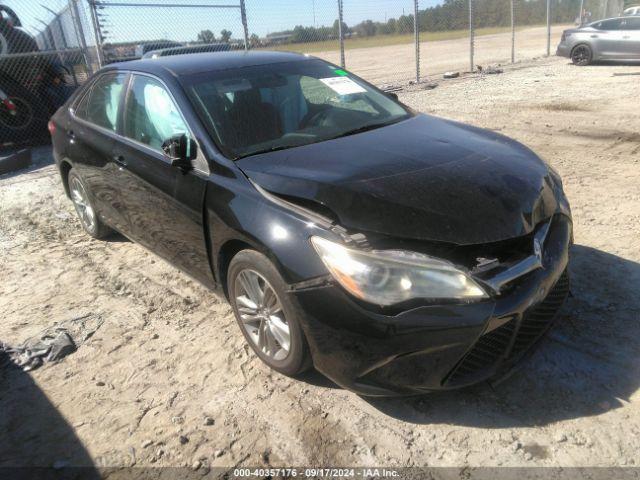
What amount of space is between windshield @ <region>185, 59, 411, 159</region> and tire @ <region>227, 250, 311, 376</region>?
0.68 meters

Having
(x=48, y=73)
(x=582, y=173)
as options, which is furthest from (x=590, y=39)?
(x=48, y=73)

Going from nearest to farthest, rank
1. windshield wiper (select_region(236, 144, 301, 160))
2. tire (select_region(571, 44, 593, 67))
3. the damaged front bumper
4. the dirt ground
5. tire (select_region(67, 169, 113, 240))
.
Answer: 1. the damaged front bumper
2. the dirt ground
3. windshield wiper (select_region(236, 144, 301, 160))
4. tire (select_region(67, 169, 113, 240))
5. tire (select_region(571, 44, 593, 67))

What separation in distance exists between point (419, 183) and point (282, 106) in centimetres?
127

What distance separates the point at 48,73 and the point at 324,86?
26.1ft

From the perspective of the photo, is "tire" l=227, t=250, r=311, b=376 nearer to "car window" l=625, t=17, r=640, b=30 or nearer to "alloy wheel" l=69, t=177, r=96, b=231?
"alloy wheel" l=69, t=177, r=96, b=231

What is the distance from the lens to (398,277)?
218 centimetres

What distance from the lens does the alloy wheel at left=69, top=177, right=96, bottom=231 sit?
478 centimetres

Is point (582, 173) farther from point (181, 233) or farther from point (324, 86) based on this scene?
point (181, 233)

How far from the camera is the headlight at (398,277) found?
2.16 metres

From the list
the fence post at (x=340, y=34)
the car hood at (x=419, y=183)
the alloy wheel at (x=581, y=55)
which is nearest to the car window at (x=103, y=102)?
the car hood at (x=419, y=183)

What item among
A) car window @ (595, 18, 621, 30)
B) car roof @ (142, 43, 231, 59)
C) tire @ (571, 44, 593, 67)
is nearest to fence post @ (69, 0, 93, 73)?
car roof @ (142, 43, 231, 59)

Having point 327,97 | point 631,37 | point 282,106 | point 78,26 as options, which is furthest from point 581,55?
point 282,106

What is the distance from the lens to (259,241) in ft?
8.30

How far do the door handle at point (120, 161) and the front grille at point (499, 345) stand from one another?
269cm
